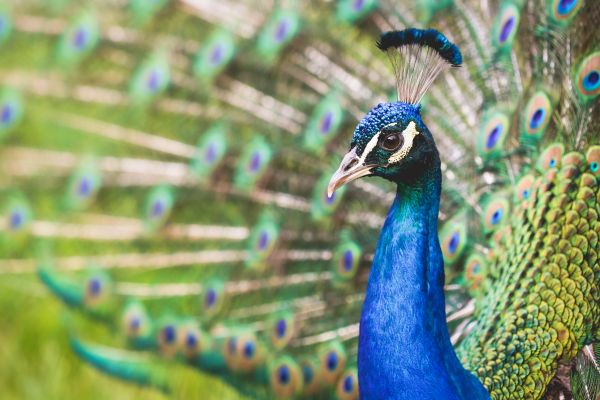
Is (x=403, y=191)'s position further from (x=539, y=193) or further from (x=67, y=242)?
(x=67, y=242)

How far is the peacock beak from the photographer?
1.25m

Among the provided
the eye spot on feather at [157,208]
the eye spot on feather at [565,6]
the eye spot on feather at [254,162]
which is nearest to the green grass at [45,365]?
the eye spot on feather at [157,208]

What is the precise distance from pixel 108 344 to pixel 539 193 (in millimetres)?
1383

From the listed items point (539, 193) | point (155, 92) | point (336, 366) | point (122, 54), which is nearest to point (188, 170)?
point (155, 92)

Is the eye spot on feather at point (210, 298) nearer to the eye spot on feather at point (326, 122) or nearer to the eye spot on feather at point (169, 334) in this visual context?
the eye spot on feather at point (169, 334)

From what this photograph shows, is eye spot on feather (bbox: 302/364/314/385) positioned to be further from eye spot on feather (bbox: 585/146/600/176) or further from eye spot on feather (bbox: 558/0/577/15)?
eye spot on feather (bbox: 558/0/577/15)

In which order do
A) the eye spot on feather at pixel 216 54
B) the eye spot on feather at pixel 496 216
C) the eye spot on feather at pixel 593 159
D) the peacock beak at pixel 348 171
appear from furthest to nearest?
the eye spot on feather at pixel 216 54 → the eye spot on feather at pixel 496 216 → the eye spot on feather at pixel 593 159 → the peacock beak at pixel 348 171

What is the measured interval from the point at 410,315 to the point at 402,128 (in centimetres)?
26

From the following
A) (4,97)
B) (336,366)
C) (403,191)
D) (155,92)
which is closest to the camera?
(403,191)

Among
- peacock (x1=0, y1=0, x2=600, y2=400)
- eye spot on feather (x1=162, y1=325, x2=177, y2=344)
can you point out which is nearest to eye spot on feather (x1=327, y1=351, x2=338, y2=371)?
peacock (x1=0, y1=0, x2=600, y2=400)

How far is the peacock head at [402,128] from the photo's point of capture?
4.14 ft

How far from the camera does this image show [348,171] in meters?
1.25

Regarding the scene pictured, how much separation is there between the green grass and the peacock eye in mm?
1005

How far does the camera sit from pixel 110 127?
2.42 meters
